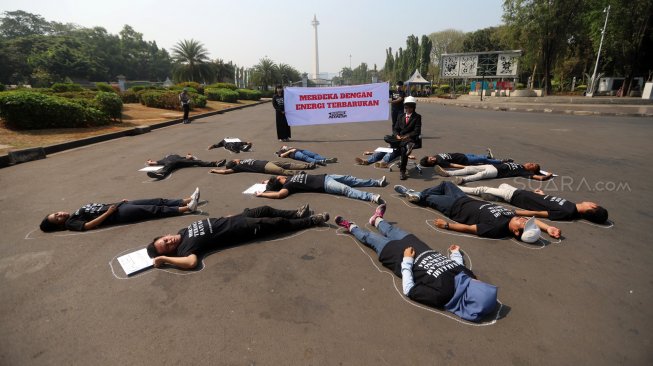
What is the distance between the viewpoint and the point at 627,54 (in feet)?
99.8

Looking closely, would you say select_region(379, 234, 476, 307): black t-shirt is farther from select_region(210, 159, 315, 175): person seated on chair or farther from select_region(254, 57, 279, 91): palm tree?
select_region(254, 57, 279, 91): palm tree

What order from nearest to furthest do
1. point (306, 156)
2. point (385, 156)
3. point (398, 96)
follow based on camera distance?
point (385, 156) → point (306, 156) → point (398, 96)

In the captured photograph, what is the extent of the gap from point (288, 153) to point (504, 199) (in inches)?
199

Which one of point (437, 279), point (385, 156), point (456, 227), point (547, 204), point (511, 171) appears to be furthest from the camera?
point (385, 156)

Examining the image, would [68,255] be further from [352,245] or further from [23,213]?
[352,245]

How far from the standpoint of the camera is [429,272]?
3123 mm

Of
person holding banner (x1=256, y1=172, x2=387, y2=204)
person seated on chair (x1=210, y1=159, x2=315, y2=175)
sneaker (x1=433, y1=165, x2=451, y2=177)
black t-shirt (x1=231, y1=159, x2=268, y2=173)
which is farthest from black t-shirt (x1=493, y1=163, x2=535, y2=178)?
black t-shirt (x1=231, y1=159, x2=268, y2=173)

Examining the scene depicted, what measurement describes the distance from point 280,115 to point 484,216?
846cm

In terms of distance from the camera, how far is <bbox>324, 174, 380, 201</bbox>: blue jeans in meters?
5.60

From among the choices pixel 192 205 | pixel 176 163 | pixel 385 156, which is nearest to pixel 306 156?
pixel 385 156

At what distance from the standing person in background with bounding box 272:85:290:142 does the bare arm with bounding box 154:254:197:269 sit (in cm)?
831

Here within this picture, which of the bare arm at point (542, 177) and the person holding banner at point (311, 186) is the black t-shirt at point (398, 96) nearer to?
the bare arm at point (542, 177)

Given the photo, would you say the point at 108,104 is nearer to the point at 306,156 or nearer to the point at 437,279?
the point at 306,156

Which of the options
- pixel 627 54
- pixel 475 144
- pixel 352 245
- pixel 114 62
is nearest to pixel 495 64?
pixel 627 54
